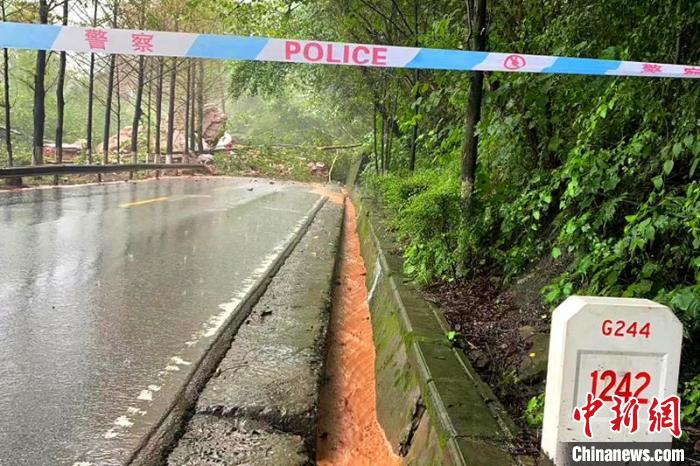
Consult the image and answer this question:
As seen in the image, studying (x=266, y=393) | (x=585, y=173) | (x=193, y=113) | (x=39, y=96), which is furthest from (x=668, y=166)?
(x=193, y=113)

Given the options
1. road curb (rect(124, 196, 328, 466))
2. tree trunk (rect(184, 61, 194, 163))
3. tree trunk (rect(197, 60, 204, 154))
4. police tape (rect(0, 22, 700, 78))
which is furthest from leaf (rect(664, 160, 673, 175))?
tree trunk (rect(197, 60, 204, 154))

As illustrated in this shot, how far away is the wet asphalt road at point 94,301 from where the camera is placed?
3279mm

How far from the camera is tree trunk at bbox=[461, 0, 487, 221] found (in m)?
5.38

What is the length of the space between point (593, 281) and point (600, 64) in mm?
1634

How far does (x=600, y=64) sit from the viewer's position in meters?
4.12

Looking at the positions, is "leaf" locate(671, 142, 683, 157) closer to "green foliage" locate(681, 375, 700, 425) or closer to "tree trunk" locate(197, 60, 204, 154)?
"green foliage" locate(681, 375, 700, 425)

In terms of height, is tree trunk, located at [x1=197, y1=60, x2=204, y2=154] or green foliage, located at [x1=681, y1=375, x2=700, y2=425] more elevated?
tree trunk, located at [x1=197, y1=60, x2=204, y2=154]

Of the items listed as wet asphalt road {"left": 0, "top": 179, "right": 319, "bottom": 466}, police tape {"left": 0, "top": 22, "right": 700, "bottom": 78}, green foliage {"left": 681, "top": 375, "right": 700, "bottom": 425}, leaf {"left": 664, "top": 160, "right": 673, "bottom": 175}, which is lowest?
wet asphalt road {"left": 0, "top": 179, "right": 319, "bottom": 466}

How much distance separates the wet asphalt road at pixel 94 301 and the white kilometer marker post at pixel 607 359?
240cm

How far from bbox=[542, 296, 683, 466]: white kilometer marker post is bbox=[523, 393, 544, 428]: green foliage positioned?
838mm

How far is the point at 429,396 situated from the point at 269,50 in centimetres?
261

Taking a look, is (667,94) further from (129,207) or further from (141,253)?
(129,207)

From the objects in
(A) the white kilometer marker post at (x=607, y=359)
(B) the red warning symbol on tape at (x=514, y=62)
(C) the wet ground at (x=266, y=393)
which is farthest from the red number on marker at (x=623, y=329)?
(B) the red warning symbol on tape at (x=514, y=62)

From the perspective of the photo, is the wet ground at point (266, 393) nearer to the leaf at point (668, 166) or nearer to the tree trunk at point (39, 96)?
the leaf at point (668, 166)
